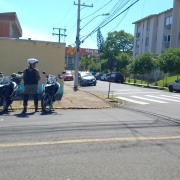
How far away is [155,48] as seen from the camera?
48.2 meters

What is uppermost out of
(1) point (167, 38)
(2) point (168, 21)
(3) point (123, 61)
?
(2) point (168, 21)

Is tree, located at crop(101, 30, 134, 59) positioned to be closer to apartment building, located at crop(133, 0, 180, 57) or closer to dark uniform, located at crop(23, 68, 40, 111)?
apartment building, located at crop(133, 0, 180, 57)

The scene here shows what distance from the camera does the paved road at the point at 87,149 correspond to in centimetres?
424

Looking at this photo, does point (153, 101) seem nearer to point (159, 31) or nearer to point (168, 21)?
point (168, 21)

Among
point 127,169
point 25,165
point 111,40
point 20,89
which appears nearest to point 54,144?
point 25,165

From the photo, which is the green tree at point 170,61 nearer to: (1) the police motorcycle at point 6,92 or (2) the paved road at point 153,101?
(2) the paved road at point 153,101

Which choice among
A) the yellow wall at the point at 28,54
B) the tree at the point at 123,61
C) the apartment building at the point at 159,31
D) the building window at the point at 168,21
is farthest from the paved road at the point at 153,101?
the tree at the point at 123,61

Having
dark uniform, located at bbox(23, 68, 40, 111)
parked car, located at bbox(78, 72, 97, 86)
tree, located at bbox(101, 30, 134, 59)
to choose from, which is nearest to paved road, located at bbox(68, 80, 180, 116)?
dark uniform, located at bbox(23, 68, 40, 111)

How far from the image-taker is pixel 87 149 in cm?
537

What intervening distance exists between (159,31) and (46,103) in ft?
130

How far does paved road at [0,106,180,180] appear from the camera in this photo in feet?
13.9

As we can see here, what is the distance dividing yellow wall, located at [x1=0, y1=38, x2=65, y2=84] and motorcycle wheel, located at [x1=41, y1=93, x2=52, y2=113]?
16.3ft

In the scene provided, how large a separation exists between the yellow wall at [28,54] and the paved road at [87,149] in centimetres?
725

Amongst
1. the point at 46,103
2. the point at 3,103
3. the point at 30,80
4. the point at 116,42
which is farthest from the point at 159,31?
the point at 3,103
